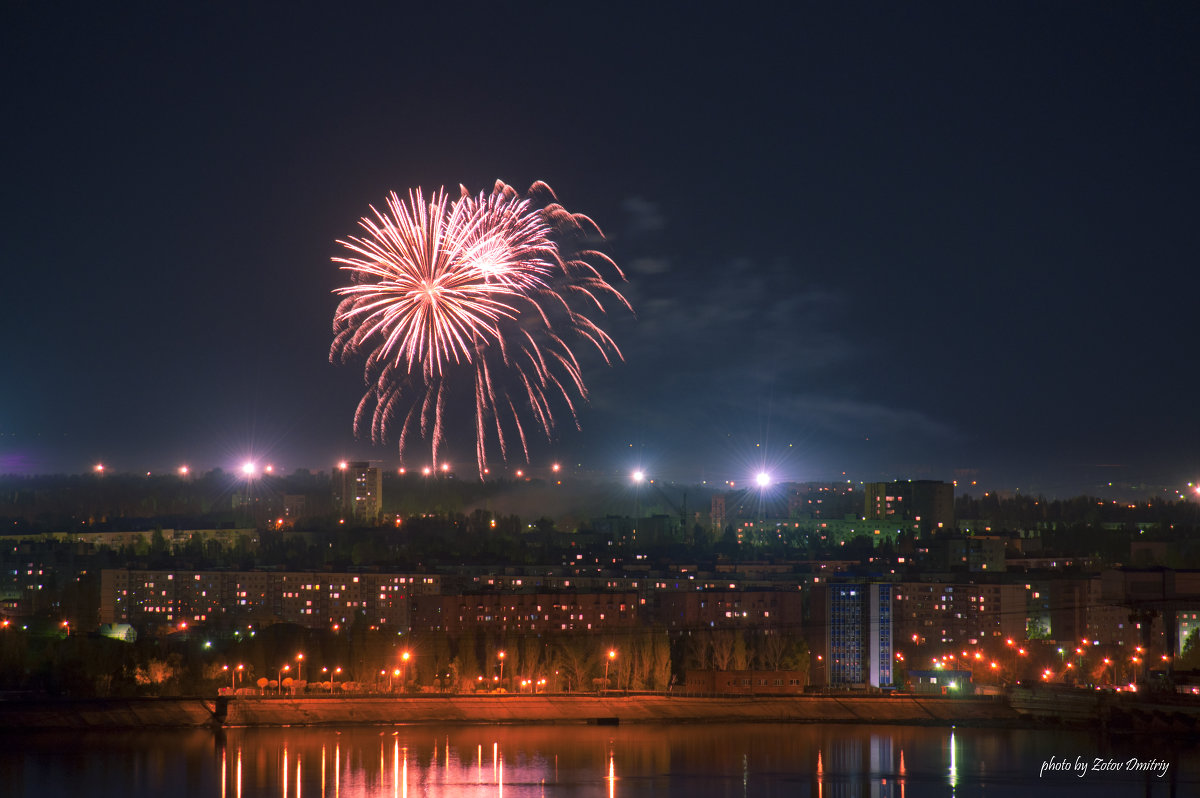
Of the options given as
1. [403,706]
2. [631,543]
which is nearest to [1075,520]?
[631,543]

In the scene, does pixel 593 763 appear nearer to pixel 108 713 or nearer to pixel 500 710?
pixel 500 710

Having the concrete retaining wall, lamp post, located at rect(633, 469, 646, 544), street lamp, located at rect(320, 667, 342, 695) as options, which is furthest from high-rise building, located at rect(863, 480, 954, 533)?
the concrete retaining wall

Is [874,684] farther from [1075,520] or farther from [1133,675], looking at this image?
[1075,520]

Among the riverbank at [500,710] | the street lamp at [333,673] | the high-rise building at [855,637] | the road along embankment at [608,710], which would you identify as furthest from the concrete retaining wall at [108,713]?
the high-rise building at [855,637]

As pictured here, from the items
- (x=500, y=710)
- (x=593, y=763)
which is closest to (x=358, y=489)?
(x=500, y=710)

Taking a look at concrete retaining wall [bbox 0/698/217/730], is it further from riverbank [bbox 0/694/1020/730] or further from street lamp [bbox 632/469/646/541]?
street lamp [bbox 632/469/646/541]
